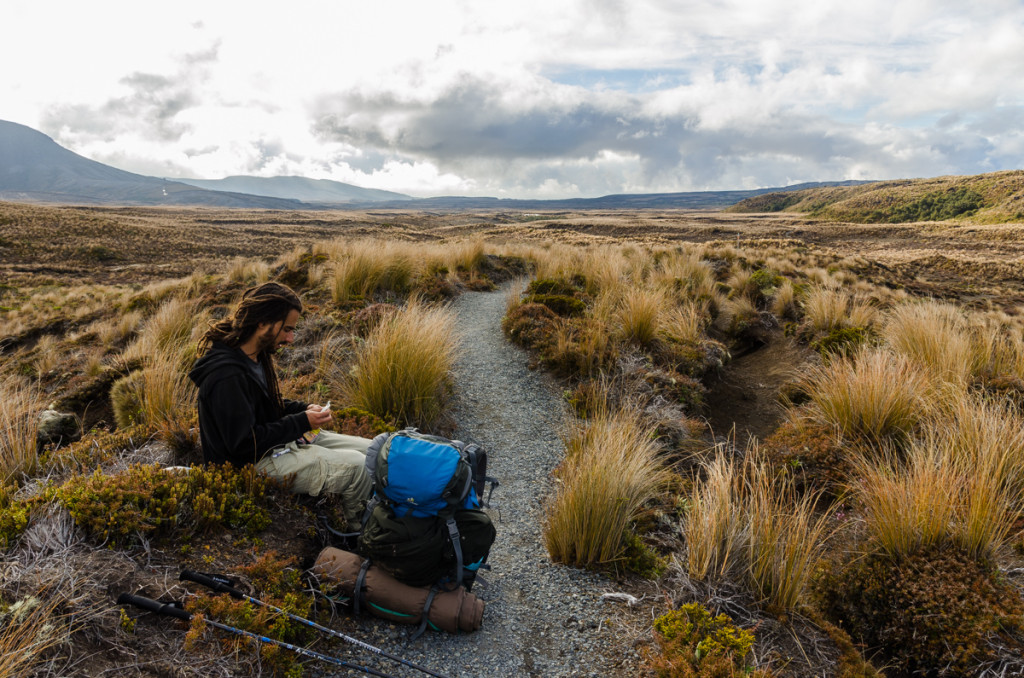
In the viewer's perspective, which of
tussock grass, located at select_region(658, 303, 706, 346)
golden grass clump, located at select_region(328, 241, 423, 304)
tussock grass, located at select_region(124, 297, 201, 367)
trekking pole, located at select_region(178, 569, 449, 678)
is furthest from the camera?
golden grass clump, located at select_region(328, 241, 423, 304)

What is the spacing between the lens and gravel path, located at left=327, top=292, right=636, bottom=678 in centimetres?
308

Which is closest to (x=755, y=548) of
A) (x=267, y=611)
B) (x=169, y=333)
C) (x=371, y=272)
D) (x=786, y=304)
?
(x=267, y=611)

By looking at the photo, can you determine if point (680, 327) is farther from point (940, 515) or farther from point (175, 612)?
point (175, 612)

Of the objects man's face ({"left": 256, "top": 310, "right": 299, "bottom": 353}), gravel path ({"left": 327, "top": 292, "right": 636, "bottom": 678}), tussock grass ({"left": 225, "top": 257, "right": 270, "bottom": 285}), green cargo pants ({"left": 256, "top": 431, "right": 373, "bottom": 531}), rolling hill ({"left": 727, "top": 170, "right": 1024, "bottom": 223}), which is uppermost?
rolling hill ({"left": 727, "top": 170, "right": 1024, "bottom": 223})

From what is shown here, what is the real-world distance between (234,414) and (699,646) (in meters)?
3.23

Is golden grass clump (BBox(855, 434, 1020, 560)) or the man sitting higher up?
the man sitting

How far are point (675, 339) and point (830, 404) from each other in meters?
3.10

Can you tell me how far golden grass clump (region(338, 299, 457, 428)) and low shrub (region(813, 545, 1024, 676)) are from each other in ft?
14.0

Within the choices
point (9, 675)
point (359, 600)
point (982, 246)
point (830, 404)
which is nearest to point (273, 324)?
point (359, 600)

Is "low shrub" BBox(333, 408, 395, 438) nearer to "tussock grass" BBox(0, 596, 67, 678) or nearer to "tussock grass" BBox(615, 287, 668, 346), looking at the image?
"tussock grass" BBox(0, 596, 67, 678)

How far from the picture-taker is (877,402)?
18.7 ft

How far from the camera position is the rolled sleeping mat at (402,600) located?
3.17m

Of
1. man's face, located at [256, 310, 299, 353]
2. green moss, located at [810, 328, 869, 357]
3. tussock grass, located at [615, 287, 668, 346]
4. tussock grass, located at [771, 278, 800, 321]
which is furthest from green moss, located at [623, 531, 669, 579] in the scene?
tussock grass, located at [771, 278, 800, 321]

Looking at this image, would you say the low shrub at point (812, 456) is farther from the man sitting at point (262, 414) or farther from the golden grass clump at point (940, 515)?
the man sitting at point (262, 414)
